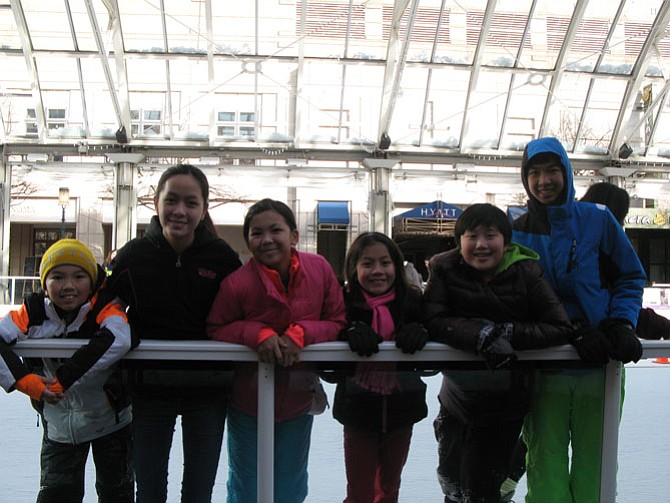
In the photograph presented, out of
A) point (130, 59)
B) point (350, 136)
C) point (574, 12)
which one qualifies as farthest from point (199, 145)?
point (574, 12)

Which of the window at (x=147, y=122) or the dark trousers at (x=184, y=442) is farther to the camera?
the window at (x=147, y=122)

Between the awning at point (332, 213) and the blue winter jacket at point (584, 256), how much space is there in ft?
49.9

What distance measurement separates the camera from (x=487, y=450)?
1.94m

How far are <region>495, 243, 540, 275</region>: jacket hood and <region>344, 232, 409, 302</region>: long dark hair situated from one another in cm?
34

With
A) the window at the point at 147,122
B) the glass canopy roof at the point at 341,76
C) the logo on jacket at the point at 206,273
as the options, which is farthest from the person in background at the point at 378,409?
the window at the point at 147,122

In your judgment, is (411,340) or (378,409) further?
(378,409)

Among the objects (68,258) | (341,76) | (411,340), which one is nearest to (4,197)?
(341,76)

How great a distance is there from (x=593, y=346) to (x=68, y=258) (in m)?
1.66

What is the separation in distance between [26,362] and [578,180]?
1337cm

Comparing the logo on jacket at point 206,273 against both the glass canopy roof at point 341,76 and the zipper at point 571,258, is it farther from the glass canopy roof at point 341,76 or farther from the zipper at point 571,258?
the glass canopy roof at point 341,76

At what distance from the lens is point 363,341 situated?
5.69ft

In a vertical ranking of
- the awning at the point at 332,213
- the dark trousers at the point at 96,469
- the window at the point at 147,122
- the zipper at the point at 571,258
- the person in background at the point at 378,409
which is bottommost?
the dark trousers at the point at 96,469

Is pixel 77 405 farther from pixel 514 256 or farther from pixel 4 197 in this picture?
pixel 4 197

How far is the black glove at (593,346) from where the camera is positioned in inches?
71.8
